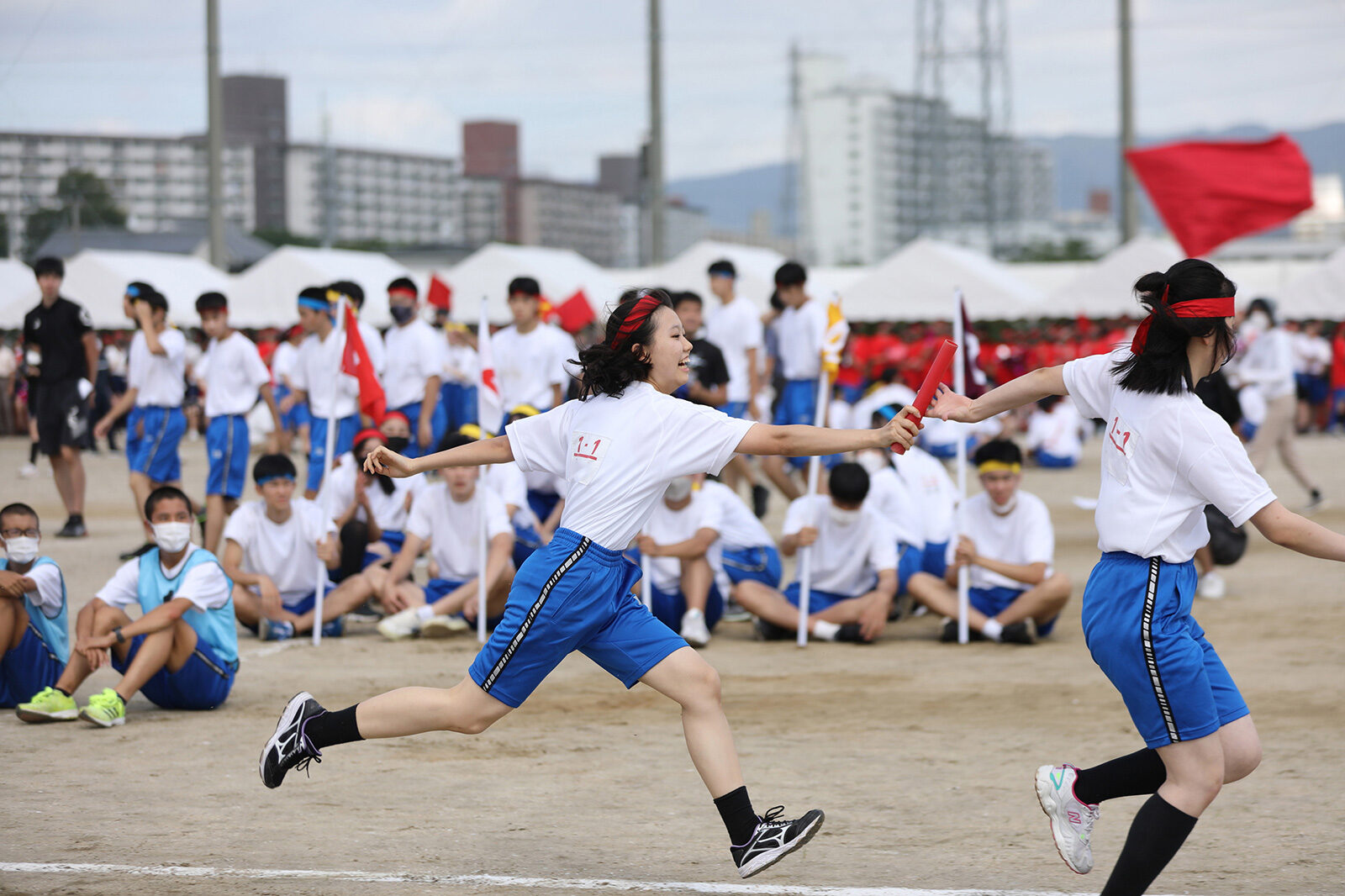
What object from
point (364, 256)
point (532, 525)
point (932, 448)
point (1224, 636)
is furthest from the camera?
point (364, 256)

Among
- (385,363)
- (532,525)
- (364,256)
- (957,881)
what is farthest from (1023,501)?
(364,256)

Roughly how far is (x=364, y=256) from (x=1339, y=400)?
58.6 ft

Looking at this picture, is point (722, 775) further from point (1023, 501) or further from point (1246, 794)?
point (1023, 501)

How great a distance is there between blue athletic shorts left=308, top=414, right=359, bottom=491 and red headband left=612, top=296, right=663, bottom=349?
22.6 feet

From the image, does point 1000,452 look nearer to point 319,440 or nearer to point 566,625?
point 566,625

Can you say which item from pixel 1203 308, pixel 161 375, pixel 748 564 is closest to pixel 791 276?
pixel 748 564

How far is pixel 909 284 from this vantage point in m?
26.3

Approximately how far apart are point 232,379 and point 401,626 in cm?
303

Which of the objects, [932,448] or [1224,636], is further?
[932,448]

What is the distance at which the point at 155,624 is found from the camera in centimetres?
632

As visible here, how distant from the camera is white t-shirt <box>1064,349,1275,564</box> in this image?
379 centimetres

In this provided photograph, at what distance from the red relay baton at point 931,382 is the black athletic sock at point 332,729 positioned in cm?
190

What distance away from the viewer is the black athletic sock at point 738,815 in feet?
14.1

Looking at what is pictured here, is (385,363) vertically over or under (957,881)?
over
